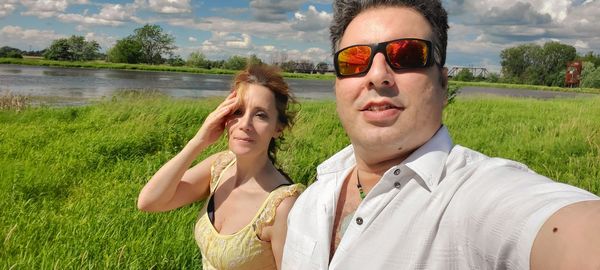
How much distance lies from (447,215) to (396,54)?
0.52 metres

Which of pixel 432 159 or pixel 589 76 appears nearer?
pixel 432 159

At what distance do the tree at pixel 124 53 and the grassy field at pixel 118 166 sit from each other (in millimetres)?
82422

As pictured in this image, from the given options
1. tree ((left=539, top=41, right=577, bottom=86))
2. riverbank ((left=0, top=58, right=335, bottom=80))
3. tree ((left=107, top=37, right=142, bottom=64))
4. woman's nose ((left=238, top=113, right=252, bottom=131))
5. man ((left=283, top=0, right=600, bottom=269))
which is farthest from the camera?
tree ((left=539, top=41, right=577, bottom=86))

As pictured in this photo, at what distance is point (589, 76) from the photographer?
74.5m

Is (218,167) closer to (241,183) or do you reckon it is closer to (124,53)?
(241,183)

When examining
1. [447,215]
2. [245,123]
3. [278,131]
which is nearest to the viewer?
[447,215]

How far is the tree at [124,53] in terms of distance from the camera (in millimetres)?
90188

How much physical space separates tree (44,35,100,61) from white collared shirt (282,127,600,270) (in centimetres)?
9842

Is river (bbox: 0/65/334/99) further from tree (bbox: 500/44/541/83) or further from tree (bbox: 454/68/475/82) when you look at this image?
tree (bbox: 500/44/541/83)

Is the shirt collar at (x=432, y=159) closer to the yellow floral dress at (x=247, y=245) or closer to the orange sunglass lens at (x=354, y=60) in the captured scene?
the orange sunglass lens at (x=354, y=60)

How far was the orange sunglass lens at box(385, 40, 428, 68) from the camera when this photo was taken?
55.0 inches

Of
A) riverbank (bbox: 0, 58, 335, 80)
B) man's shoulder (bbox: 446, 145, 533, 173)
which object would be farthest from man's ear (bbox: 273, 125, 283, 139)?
riverbank (bbox: 0, 58, 335, 80)

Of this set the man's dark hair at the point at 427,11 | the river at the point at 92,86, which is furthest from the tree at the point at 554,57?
the man's dark hair at the point at 427,11

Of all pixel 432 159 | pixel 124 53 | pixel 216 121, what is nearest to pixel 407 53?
pixel 432 159
